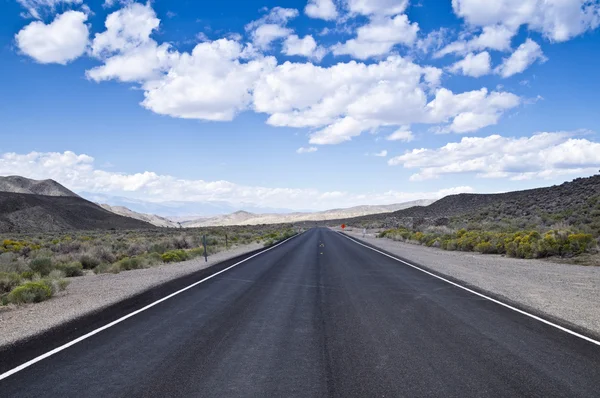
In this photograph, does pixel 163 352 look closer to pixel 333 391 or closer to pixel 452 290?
pixel 333 391

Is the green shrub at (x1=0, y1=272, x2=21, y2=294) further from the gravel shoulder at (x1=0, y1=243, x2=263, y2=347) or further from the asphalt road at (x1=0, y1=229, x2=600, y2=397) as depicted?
the asphalt road at (x1=0, y1=229, x2=600, y2=397)

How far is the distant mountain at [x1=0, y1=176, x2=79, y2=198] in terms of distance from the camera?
108375 mm

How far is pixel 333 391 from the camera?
16.7ft

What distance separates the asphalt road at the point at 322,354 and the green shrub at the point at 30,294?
386cm

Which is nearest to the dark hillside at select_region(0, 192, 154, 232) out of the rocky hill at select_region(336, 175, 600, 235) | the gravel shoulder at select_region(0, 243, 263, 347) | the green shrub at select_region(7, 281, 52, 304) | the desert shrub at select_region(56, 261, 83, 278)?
the desert shrub at select_region(56, 261, 83, 278)

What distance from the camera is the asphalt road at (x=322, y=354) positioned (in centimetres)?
528

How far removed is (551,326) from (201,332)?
20.7ft

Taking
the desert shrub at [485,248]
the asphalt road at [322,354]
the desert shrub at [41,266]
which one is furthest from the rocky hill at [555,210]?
the desert shrub at [41,266]

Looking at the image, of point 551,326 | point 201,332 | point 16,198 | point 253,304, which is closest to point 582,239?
point 551,326

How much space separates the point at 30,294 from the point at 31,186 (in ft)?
388

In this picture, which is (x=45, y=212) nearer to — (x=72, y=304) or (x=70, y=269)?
(x=70, y=269)

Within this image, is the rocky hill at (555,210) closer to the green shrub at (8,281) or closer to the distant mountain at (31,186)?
the green shrub at (8,281)

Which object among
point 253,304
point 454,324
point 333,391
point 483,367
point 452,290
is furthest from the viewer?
point 452,290

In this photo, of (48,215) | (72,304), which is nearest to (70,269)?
(72,304)
